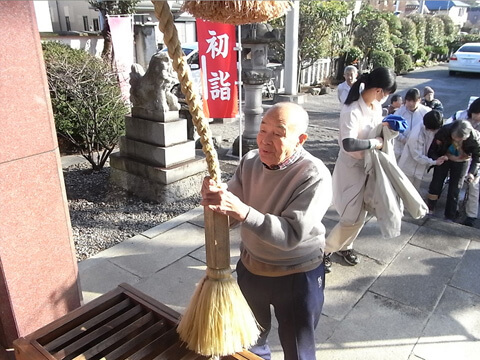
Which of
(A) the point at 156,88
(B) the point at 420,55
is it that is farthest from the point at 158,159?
(B) the point at 420,55

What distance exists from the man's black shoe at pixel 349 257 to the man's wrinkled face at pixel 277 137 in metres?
2.18

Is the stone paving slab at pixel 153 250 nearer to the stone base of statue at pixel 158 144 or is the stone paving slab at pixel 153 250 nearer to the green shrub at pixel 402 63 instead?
the stone base of statue at pixel 158 144

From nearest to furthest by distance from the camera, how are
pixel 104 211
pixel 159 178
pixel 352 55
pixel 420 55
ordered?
pixel 104 211 < pixel 159 178 < pixel 352 55 < pixel 420 55

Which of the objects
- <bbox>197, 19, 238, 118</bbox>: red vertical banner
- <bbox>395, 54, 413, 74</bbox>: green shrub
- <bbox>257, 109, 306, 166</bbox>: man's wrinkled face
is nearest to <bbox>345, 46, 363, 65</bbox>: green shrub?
<bbox>395, 54, 413, 74</bbox>: green shrub

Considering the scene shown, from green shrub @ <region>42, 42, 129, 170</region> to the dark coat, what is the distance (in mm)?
4640

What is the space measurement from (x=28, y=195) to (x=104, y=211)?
2.71 meters

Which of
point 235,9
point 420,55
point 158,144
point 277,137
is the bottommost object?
point 158,144

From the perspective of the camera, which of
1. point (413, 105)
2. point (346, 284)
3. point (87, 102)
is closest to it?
point (346, 284)

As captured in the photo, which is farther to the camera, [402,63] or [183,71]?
[402,63]

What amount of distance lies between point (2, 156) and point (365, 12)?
59.8ft

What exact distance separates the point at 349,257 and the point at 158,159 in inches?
107

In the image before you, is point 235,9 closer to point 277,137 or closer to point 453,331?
point 277,137

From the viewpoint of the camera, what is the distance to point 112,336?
1660 mm

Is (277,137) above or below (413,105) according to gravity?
above
